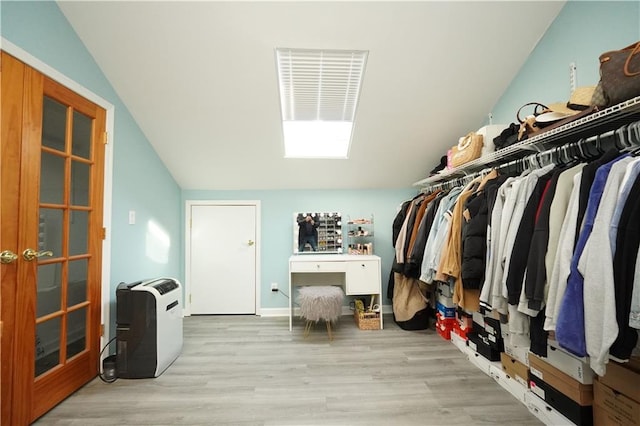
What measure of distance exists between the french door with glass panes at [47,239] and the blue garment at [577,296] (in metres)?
2.54

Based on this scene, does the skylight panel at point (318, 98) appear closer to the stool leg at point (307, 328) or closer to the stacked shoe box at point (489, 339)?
the stool leg at point (307, 328)

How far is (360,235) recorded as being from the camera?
3.28m

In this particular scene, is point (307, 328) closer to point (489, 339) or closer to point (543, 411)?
point (489, 339)

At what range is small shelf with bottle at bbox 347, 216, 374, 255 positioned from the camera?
327 centimetres

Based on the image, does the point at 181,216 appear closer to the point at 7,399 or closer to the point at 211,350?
the point at 211,350

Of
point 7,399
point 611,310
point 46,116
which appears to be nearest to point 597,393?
point 611,310

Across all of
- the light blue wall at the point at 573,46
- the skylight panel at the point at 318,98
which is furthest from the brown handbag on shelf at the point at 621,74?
the skylight panel at the point at 318,98

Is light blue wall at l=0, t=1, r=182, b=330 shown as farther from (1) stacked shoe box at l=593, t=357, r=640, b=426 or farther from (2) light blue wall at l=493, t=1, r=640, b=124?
(2) light blue wall at l=493, t=1, r=640, b=124

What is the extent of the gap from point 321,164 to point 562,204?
2210 millimetres

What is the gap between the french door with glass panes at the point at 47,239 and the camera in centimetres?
141

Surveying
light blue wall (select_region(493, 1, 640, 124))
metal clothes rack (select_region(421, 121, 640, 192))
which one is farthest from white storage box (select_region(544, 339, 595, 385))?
light blue wall (select_region(493, 1, 640, 124))

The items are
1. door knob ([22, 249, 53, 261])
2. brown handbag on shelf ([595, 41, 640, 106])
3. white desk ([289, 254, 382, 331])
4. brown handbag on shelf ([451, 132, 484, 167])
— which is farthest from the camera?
white desk ([289, 254, 382, 331])

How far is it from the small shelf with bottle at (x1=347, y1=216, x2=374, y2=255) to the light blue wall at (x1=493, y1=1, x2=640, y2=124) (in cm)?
176

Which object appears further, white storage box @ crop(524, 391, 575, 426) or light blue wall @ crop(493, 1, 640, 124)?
light blue wall @ crop(493, 1, 640, 124)
